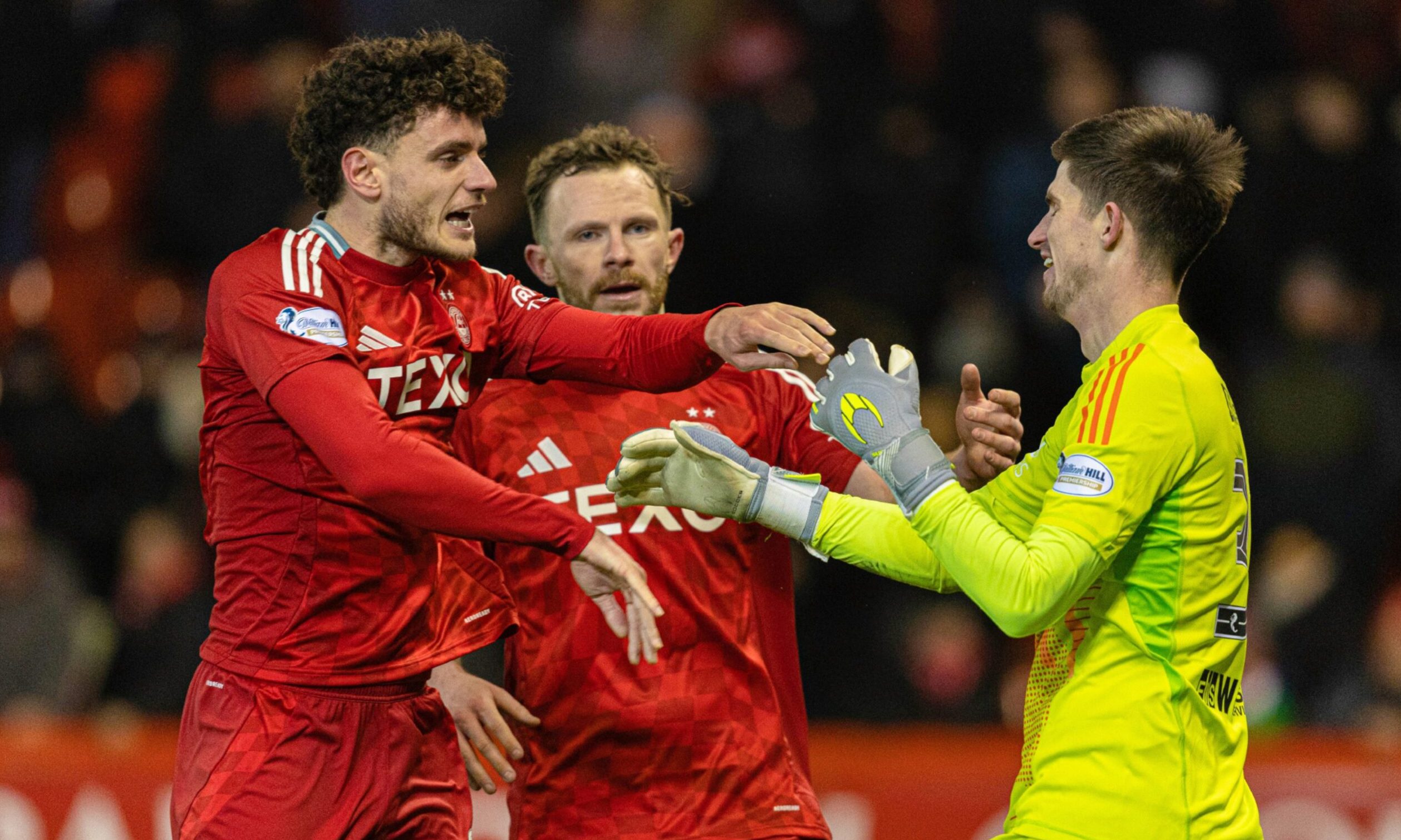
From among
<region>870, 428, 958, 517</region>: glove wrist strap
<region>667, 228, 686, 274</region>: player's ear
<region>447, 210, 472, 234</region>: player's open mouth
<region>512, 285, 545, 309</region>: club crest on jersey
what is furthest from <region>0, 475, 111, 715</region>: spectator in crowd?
<region>870, 428, 958, 517</region>: glove wrist strap

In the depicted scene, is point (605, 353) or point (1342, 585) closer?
point (605, 353)

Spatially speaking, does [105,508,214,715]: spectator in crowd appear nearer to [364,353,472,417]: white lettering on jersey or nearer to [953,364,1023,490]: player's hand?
[364,353,472,417]: white lettering on jersey

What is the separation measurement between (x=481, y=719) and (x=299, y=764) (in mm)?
616

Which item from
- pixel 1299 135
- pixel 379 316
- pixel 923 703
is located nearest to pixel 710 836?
pixel 379 316

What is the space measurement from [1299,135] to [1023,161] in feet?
4.44

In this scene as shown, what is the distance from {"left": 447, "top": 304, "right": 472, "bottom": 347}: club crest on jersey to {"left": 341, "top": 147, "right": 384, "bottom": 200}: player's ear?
0.32m

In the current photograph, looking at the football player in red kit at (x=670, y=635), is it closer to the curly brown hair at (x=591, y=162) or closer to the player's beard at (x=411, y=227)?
the player's beard at (x=411, y=227)

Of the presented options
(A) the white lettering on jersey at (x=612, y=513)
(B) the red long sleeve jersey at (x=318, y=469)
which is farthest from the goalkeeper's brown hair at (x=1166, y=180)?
(A) the white lettering on jersey at (x=612, y=513)

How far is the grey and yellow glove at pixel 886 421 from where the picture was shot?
10.7ft

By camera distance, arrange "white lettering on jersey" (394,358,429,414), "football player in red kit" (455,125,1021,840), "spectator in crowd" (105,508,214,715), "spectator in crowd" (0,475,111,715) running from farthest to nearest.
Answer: "spectator in crowd" (0,475,111,715)
"spectator in crowd" (105,508,214,715)
"football player in red kit" (455,125,1021,840)
"white lettering on jersey" (394,358,429,414)

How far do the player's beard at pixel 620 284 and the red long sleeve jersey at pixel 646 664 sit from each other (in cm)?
34

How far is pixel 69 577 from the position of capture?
7.52 metres

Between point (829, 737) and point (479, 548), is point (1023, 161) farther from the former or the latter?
point (479, 548)

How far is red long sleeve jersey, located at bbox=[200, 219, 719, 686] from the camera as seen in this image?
11.4 feet
